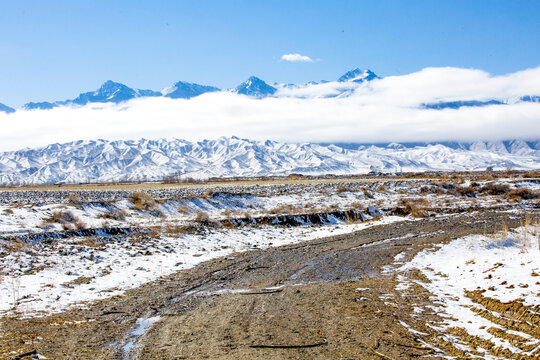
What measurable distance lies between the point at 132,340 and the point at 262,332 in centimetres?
247

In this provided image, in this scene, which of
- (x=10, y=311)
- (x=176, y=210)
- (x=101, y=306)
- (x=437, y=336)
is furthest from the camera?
(x=176, y=210)

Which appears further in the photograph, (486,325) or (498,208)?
(498,208)

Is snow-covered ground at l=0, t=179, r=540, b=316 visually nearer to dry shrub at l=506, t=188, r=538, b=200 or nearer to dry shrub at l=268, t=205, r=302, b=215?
dry shrub at l=268, t=205, r=302, b=215

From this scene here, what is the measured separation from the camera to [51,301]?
10.3m

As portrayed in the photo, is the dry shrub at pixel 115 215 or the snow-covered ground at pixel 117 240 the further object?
the dry shrub at pixel 115 215

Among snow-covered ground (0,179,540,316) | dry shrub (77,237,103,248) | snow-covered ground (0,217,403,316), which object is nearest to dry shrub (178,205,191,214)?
snow-covered ground (0,179,540,316)

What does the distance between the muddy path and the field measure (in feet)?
0.13

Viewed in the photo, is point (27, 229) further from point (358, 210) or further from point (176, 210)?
point (358, 210)

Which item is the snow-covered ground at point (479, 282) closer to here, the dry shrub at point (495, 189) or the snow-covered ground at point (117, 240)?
the snow-covered ground at point (117, 240)

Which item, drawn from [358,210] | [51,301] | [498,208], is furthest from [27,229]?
[498,208]

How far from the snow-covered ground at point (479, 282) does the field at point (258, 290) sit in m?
0.05

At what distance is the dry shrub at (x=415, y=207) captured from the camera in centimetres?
3081

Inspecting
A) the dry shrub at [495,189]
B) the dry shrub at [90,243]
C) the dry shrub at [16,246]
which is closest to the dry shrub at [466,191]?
the dry shrub at [495,189]

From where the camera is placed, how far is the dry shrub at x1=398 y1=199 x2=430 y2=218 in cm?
3081
